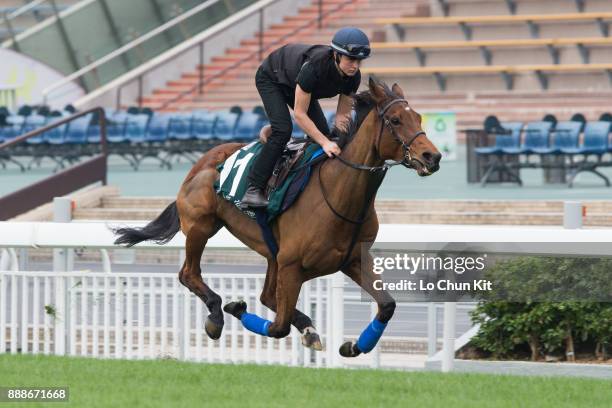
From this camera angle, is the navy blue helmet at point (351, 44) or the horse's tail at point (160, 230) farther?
the horse's tail at point (160, 230)

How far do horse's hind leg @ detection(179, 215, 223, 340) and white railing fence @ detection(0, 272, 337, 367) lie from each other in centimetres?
81

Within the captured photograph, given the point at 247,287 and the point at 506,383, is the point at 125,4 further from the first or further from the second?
the point at 506,383

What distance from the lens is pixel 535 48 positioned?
83.5 ft

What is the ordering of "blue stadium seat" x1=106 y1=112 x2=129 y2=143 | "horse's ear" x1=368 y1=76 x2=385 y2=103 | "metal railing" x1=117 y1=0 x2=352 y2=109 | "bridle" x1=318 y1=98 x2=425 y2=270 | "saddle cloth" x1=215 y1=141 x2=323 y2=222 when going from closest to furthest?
"bridle" x1=318 y1=98 x2=425 y2=270
"horse's ear" x1=368 y1=76 x2=385 y2=103
"saddle cloth" x1=215 y1=141 x2=323 y2=222
"blue stadium seat" x1=106 y1=112 x2=129 y2=143
"metal railing" x1=117 y1=0 x2=352 y2=109

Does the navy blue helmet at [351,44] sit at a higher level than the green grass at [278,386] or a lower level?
higher

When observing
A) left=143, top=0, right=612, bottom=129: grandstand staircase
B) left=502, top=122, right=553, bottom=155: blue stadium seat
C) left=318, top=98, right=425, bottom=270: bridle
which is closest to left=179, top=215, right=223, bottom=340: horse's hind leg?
left=318, top=98, right=425, bottom=270: bridle

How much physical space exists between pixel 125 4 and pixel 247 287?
18090mm

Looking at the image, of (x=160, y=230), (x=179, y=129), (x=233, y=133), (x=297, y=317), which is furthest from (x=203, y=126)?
(x=297, y=317)

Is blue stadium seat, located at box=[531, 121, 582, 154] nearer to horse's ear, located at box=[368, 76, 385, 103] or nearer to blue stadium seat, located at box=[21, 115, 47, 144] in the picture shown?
blue stadium seat, located at box=[21, 115, 47, 144]

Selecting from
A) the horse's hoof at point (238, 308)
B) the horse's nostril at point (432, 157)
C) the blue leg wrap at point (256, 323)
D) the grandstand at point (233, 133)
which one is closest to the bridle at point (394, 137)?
the horse's nostril at point (432, 157)

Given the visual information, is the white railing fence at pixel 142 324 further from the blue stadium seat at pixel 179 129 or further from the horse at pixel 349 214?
the blue stadium seat at pixel 179 129

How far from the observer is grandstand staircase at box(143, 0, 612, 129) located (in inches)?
939

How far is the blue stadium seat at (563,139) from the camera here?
727 inches

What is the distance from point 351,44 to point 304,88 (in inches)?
16.0
